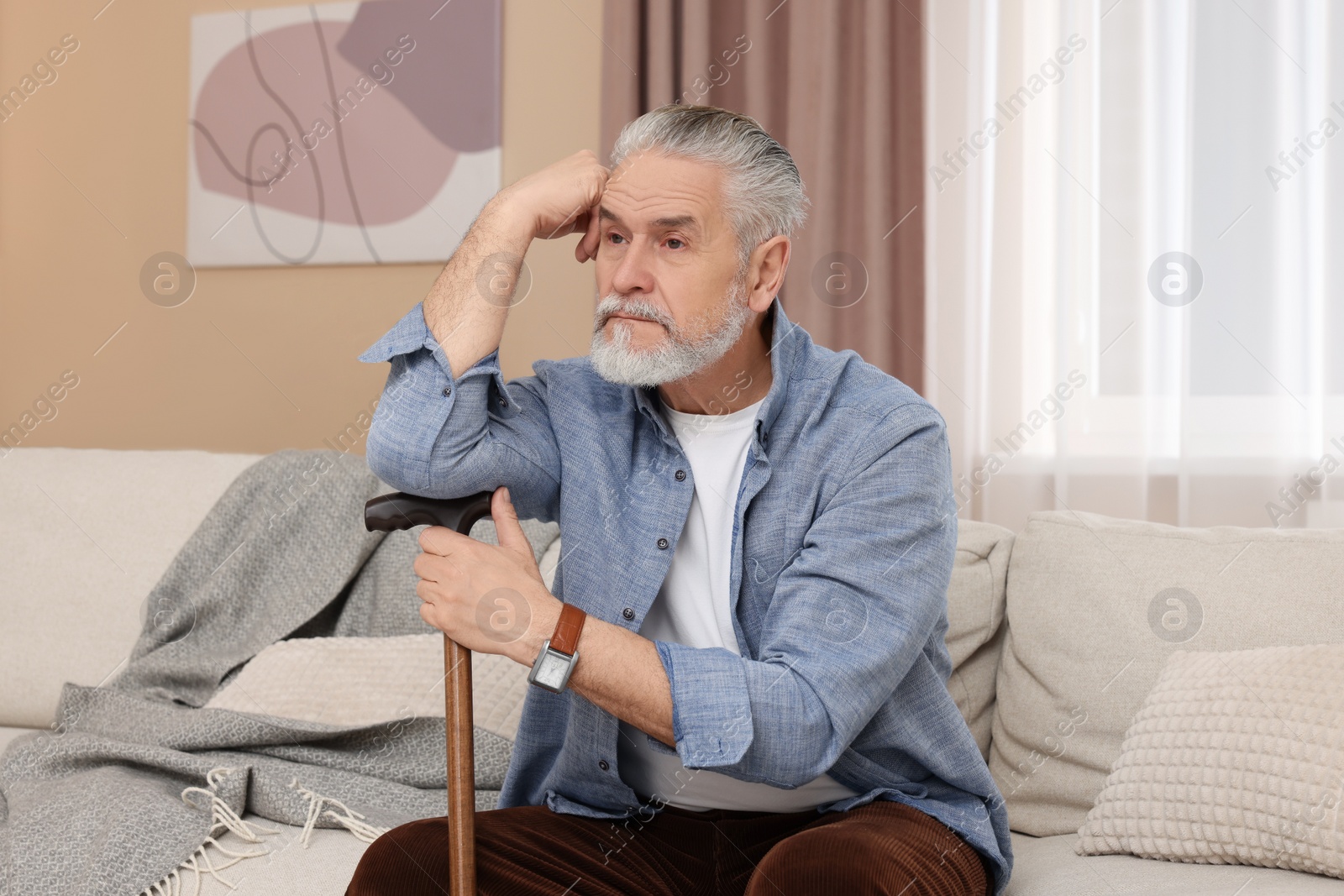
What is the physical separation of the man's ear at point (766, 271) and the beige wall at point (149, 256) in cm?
151

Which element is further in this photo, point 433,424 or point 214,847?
point 214,847

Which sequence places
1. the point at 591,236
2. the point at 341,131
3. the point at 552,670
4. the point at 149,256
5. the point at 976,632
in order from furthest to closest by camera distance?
the point at 149,256
the point at 341,131
the point at 976,632
the point at 591,236
the point at 552,670

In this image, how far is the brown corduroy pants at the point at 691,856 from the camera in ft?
3.47

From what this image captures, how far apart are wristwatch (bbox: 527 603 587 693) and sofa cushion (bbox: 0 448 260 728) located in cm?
133

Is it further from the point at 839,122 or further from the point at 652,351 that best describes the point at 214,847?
the point at 839,122

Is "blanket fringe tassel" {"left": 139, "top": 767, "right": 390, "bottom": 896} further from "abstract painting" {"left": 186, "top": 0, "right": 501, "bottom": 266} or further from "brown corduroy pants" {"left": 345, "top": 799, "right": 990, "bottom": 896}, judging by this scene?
"abstract painting" {"left": 186, "top": 0, "right": 501, "bottom": 266}

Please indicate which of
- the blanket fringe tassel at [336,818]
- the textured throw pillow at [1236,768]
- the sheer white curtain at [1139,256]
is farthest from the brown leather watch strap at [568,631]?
the sheer white curtain at [1139,256]

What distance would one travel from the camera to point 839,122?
266 centimetres

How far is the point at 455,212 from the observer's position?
297 cm

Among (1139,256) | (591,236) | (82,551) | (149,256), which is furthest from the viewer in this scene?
(149,256)

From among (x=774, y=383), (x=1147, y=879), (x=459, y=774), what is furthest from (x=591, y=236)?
(x=1147, y=879)

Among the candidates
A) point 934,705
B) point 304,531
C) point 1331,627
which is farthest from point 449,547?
point 1331,627

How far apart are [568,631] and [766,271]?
0.57 meters

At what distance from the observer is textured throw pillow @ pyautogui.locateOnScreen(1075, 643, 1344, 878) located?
129 centimetres
